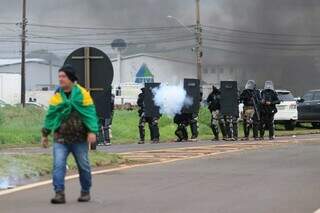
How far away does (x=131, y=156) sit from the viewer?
1434 cm

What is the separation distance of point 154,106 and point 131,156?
6116 mm

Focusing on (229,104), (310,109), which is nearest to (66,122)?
(229,104)

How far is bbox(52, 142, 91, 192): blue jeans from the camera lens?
809 centimetres

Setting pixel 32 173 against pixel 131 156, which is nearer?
pixel 32 173

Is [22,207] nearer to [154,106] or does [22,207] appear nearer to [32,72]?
[154,106]

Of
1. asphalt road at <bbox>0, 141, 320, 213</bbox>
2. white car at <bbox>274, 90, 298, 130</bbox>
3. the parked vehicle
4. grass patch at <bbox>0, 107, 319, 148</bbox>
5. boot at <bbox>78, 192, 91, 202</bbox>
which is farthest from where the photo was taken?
the parked vehicle

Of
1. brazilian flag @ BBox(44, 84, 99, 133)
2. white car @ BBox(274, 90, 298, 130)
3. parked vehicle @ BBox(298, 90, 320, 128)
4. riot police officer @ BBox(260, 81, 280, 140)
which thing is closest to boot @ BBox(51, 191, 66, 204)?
brazilian flag @ BBox(44, 84, 99, 133)

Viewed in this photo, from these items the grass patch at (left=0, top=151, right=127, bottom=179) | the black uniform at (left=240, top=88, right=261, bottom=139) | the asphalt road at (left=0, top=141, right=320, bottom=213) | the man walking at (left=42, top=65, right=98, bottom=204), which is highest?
the black uniform at (left=240, top=88, right=261, bottom=139)

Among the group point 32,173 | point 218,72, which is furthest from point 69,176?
point 218,72

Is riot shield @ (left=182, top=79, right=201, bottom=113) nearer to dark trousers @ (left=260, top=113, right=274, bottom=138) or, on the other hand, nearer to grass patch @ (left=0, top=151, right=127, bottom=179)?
dark trousers @ (left=260, top=113, right=274, bottom=138)

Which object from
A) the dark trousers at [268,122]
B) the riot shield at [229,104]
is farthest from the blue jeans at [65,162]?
the dark trousers at [268,122]

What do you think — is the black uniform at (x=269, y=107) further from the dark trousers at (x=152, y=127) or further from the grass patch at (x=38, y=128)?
the dark trousers at (x=152, y=127)

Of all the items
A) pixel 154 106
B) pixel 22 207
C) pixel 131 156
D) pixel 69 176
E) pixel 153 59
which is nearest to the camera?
pixel 22 207

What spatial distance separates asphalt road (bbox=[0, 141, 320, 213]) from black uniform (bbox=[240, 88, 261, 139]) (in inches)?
295
